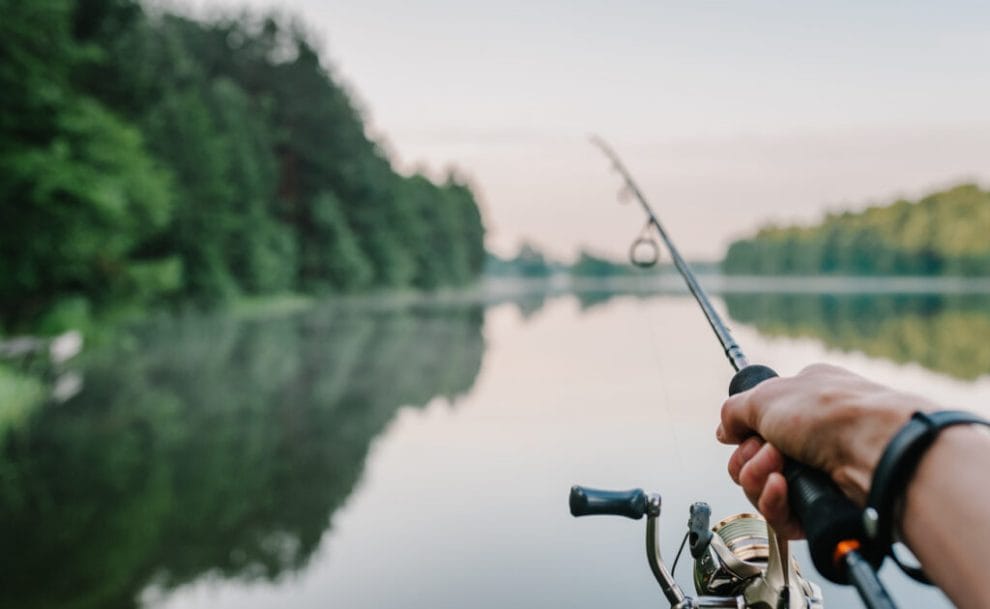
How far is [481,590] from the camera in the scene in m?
5.99

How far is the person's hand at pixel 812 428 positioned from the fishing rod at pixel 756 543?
0.03 m

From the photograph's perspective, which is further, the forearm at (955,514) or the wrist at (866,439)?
the wrist at (866,439)

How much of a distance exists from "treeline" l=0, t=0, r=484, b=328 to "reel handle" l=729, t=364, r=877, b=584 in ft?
63.9

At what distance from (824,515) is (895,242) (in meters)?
155

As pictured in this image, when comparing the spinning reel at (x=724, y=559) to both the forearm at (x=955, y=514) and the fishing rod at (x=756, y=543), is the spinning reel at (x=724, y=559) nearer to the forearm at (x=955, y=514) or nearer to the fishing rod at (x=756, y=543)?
the fishing rod at (x=756, y=543)

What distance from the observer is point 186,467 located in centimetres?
950

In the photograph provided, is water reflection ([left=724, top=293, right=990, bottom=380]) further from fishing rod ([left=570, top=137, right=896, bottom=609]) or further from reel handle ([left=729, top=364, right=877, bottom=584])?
reel handle ([left=729, top=364, right=877, bottom=584])

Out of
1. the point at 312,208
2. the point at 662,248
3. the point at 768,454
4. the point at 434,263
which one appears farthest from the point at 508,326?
the point at 434,263

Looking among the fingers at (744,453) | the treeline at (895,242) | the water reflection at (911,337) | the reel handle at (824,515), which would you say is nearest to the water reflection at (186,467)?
the fingers at (744,453)

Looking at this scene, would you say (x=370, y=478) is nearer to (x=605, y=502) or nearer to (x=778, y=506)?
(x=605, y=502)

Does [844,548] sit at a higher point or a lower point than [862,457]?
lower

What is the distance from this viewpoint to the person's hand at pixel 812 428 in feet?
3.38

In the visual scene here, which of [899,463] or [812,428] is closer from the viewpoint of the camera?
[899,463]

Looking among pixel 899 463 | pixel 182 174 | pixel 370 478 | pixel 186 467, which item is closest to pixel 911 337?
pixel 370 478
